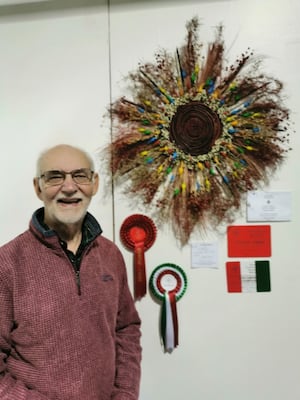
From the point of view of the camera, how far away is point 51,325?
1199 mm

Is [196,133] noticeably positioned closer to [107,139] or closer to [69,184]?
[107,139]

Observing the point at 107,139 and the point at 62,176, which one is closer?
the point at 62,176

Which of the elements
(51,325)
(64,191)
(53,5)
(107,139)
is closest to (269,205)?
(107,139)

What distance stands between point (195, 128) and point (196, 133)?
0.02 metres

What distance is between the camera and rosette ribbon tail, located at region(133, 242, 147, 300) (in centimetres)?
163

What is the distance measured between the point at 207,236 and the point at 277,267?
12.8 inches

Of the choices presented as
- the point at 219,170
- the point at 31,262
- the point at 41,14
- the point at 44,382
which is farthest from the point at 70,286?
the point at 41,14

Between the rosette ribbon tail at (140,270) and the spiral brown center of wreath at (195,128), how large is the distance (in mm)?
461

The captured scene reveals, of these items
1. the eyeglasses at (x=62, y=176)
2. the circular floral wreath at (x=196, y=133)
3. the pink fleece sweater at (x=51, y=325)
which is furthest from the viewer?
the circular floral wreath at (x=196, y=133)

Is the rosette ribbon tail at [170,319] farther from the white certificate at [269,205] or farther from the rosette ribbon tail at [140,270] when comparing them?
the white certificate at [269,205]

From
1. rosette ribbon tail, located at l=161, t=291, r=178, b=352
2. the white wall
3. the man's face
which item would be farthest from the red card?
the man's face

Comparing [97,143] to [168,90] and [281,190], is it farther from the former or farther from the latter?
[281,190]

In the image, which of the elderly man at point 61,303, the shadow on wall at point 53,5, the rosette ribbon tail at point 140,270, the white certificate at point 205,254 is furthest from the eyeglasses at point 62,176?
the shadow on wall at point 53,5

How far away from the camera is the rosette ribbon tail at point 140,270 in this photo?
1626 mm
